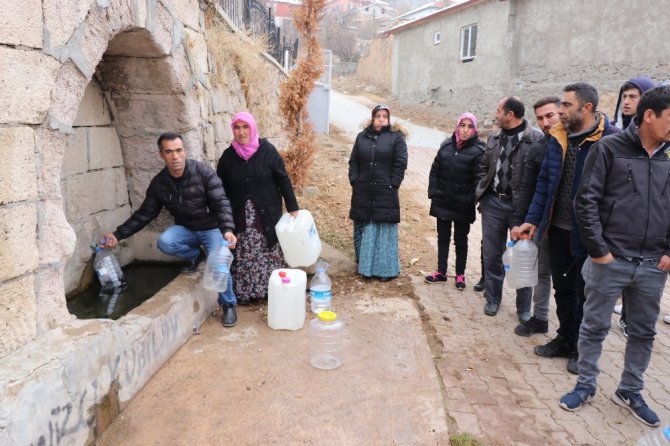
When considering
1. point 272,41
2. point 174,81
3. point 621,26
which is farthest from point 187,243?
point 621,26

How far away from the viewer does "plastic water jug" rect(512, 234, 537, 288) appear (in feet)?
12.9

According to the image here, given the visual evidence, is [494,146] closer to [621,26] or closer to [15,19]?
[15,19]

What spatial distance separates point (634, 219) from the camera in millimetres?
2834

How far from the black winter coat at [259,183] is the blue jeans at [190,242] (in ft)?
0.92

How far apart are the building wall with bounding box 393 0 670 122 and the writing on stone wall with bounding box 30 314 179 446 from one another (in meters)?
12.5

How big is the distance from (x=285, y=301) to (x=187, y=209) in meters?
1.17

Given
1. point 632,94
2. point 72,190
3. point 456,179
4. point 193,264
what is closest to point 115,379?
point 193,264

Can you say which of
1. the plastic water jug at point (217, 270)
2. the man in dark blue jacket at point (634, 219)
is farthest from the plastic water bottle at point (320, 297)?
the man in dark blue jacket at point (634, 219)

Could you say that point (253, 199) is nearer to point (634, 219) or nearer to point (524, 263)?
point (524, 263)

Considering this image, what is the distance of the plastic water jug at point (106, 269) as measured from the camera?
4359 mm

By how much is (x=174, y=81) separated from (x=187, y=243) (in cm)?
144

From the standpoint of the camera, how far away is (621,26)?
474 inches

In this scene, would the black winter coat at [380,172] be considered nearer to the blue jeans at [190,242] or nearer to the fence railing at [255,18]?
the blue jeans at [190,242]

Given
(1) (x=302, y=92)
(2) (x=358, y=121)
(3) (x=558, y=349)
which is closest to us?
(3) (x=558, y=349)
